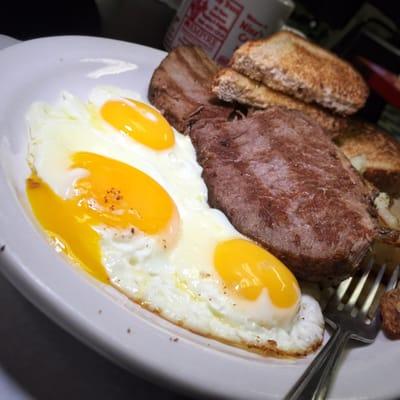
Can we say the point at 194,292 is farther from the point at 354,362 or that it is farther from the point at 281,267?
the point at 354,362

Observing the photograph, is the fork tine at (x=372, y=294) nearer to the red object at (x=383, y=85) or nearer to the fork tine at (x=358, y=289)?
the fork tine at (x=358, y=289)

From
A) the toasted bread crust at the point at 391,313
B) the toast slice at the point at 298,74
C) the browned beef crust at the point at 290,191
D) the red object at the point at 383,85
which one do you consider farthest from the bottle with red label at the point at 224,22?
the toasted bread crust at the point at 391,313

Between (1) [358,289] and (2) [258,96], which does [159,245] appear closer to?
(1) [358,289]

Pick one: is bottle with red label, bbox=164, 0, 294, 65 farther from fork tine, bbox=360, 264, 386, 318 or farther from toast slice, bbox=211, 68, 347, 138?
fork tine, bbox=360, 264, 386, 318

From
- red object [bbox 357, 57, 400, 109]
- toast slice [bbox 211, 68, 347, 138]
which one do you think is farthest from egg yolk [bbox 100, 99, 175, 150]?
red object [bbox 357, 57, 400, 109]

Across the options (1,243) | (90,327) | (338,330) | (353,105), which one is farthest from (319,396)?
(353,105)

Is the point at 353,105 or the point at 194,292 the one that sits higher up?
the point at 353,105
